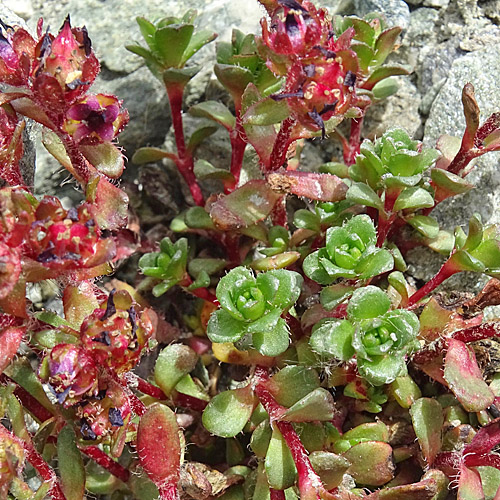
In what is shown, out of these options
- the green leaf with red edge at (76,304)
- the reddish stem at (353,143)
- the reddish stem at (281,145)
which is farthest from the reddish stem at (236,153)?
the green leaf with red edge at (76,304)

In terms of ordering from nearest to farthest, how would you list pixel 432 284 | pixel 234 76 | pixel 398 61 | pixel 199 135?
pixel 432 284 → pixel 234 76 → pixel 199 135 → pixel 398 61

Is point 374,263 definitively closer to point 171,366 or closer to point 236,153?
point 171,366

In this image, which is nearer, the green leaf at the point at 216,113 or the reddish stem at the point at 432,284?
the reddish stem at the point at 432,284

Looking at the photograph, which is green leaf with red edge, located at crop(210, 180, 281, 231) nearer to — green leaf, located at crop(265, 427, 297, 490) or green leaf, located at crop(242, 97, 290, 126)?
green leaf, located at crop(242, 97, 290, 126)

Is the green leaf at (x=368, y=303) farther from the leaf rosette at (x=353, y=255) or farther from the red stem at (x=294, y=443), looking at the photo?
the red stem at (x=294, y=443)

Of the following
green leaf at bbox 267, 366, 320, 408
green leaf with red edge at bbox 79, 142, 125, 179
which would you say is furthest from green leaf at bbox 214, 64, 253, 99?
green leaf at bbox 267, 366, 320, 408

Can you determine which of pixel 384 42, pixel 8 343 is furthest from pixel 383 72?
pixel 8 343

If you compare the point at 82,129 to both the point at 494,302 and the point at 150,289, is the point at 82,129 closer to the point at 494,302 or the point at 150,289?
the point at 150,289
